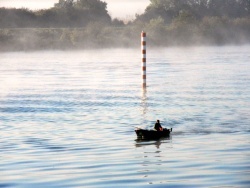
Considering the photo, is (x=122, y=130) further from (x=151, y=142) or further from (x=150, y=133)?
(x=151, y=142)

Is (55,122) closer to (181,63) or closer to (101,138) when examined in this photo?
(101,138)

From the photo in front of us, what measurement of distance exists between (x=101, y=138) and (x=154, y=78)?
850 inches

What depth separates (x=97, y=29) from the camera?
88.2 meters

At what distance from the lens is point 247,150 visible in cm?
1673

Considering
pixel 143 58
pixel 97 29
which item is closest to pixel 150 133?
pixel 143 58

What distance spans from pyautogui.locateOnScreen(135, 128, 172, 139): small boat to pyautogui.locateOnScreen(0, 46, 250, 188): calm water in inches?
9.3

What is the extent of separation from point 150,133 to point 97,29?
6948cm

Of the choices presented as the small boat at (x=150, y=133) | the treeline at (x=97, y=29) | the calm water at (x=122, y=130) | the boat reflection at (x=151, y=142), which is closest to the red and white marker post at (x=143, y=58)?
the calm water at (x=122, y=130)

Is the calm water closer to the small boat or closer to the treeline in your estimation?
the small boat

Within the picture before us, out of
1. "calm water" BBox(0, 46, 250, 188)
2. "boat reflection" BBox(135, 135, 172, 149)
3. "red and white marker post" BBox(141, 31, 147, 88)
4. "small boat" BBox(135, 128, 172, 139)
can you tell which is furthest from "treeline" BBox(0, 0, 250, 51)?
"boat reflection" BBox(135, 135, 172, 149)

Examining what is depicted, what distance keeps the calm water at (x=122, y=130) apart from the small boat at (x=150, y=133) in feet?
0.77

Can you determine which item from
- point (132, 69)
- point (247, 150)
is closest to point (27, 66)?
point (132, 69)

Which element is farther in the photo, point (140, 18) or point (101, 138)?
point (140, 18)

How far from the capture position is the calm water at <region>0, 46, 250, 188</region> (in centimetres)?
1412
